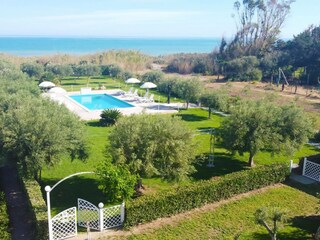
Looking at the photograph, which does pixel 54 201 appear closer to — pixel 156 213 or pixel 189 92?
pixel 156 213

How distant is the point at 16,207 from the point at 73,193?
212 cm

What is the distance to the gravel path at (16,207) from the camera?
10.6 metres

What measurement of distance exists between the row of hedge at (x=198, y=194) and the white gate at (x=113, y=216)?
271 millimetres

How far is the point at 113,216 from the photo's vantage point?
1104 cm

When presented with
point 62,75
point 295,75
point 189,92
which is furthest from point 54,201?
point 295,75

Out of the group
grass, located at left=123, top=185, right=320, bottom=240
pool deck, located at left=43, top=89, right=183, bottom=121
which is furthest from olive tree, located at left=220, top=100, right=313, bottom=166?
pool deck, located at left=43, top=89, right=183, bottom=121

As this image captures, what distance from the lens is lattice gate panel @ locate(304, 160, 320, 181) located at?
15547 millimetres

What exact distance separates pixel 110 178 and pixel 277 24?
5568cm

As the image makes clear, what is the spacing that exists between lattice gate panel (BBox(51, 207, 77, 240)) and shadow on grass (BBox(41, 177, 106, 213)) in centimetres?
164

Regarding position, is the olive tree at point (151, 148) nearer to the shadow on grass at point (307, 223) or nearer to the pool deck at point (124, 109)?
the shadow on grass at point (307, 223)

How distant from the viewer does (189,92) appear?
93.0 ft

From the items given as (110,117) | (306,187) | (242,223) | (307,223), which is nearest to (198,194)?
(242,223)

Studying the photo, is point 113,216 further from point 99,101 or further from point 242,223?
point 99,101

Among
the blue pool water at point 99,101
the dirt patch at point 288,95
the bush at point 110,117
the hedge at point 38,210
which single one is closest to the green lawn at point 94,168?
the bush at point 110,117
